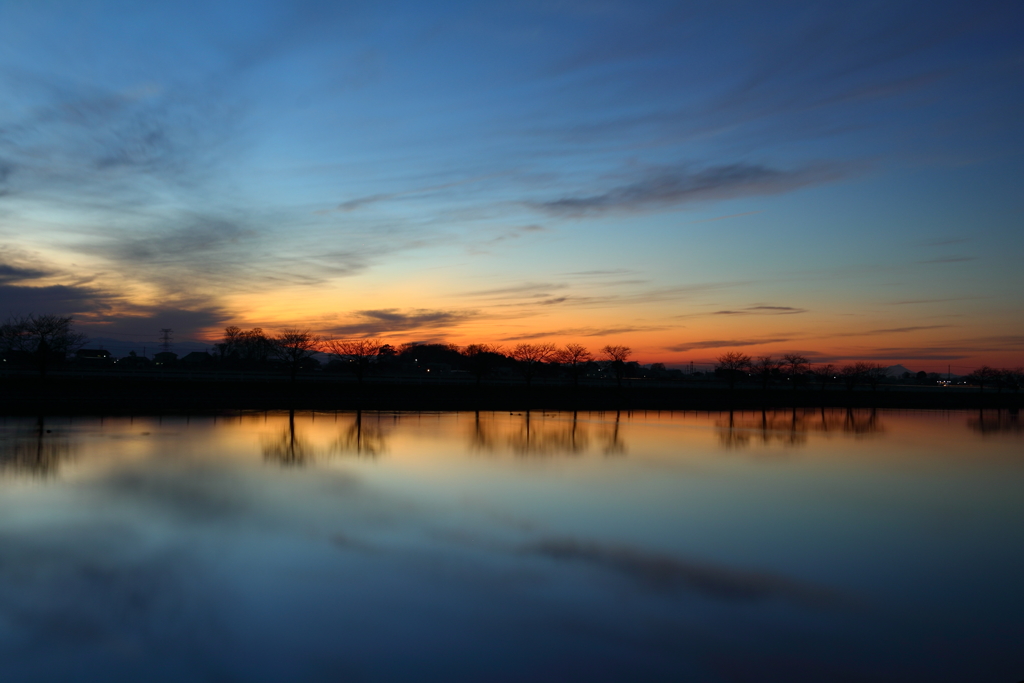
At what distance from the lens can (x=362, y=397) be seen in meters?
50.7

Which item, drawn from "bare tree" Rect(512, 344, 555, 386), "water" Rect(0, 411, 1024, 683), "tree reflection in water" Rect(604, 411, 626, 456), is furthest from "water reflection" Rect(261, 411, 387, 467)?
"bare tree" Rect(512, 344, 555, 386)

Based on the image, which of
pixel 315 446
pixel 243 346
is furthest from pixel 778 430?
pixel 243 346

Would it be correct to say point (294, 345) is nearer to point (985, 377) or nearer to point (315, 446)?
point (315, 446)

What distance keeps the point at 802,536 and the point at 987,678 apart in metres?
5.37

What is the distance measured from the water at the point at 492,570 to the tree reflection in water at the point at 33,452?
0.17 metres

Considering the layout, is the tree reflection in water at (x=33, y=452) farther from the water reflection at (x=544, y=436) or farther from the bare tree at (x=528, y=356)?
the bare tree at (x=528, y=356)

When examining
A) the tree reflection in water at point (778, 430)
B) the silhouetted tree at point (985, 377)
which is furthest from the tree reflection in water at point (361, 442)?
the silhouetted tree at point (985, 377)

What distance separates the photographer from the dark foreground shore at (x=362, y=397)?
4006cm

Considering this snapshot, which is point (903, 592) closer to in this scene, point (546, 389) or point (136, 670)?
point (136, 670)

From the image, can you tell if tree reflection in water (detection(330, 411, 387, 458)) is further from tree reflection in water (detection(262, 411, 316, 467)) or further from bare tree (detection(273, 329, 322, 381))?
bare tree (detection(273, 329, 322, 381))

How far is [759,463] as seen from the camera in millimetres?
21250

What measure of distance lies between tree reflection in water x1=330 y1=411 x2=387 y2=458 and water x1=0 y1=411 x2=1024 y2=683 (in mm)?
1226

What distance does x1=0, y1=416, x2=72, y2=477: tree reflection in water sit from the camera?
51.5 ft

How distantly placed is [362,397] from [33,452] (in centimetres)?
3235
